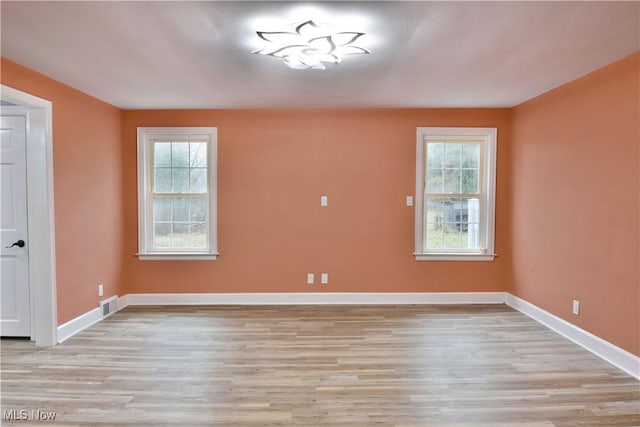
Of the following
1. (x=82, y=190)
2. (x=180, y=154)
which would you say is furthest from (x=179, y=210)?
(x=82, y=190)

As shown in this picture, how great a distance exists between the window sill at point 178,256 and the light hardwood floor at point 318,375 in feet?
2.61

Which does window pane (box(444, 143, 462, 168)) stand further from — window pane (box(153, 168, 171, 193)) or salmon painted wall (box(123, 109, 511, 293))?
window pane (box(153, 168, 171, 193))

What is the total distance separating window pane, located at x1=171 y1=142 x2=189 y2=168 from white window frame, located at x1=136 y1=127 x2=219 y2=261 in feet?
0.31

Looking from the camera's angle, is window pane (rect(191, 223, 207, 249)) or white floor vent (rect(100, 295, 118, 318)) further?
window pane (rect(191, 223, 207, 249))

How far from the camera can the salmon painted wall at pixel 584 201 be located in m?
2.57

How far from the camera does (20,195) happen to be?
119 inches

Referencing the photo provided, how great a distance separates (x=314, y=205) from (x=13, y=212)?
2.94 meters

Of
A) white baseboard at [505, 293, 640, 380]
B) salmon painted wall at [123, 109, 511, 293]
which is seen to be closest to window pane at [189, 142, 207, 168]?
salmon painted wall at [123, 109, 511, 293]

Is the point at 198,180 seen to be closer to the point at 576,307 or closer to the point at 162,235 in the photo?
the point at 162,235

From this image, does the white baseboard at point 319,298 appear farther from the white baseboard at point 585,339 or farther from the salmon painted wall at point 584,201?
the salmon painted wall at point 584,201

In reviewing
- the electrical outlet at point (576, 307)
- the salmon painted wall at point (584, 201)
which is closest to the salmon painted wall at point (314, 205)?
the salmon painted wall at point (584, 201)

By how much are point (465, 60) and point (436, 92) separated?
2.76ft

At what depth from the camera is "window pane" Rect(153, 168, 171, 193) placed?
167 inches

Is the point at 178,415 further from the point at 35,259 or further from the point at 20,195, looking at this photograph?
the point at 20,195
